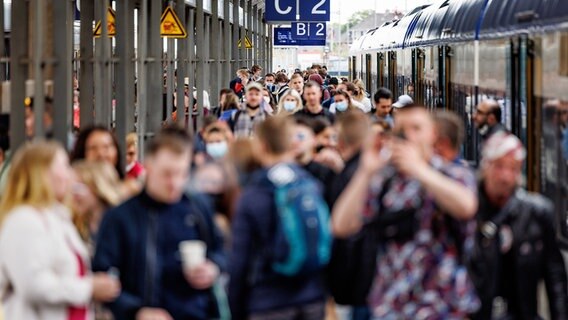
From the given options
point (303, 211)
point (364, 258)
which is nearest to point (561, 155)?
point (364, 258)


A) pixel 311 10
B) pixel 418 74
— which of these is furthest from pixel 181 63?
pixel 311 10

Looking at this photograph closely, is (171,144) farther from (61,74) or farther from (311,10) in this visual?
(311,10)

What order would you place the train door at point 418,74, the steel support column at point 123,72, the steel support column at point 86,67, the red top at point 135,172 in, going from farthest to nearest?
1. the train door at point 418,74
2. the steel support column at point 123,72
3. the steel support column at point 86,67
4. the red top at point 135,172

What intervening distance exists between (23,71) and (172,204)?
18.5 feet

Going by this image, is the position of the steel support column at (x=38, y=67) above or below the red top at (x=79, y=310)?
above

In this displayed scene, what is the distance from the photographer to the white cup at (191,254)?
6.51m

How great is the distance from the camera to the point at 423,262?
21.6ft

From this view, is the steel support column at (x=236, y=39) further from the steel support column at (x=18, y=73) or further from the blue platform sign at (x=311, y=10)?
the steel support column at (x=18, y=73)

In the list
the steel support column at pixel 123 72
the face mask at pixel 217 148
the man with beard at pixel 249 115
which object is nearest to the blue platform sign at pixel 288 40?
the steel support column at pixel 123 72

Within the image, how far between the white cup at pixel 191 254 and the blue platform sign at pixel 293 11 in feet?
99.5

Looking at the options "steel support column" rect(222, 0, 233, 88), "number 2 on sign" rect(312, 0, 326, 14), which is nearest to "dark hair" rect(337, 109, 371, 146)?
"steel support column" rect(222, 0, 233, 88)

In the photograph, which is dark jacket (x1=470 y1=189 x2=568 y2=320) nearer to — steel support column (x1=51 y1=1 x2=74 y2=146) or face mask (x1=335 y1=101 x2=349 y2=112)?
steel support column (x1=51 y1=1 x2=74 y2=146)

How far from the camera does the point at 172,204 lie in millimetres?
6699

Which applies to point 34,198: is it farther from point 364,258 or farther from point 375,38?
point 375,38
